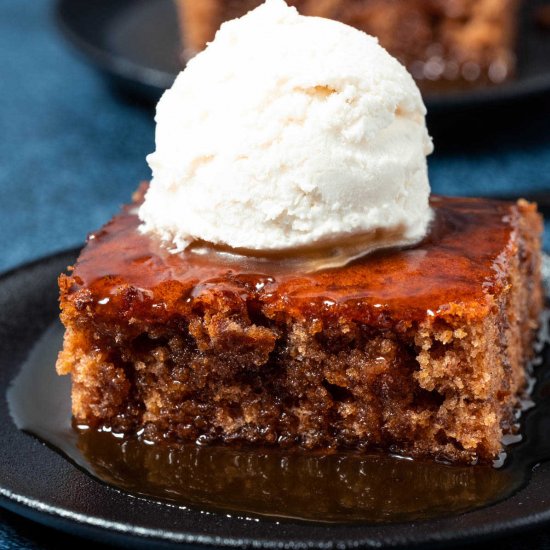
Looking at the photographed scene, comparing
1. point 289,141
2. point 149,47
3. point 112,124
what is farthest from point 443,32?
point 289,141

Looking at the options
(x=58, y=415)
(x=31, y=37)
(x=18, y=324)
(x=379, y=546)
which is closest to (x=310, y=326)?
(x=379, y=546)

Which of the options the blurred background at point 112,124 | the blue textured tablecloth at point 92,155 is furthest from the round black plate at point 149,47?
the blue textured tablecloth at point 92,155

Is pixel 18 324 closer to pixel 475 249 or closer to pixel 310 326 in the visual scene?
pixel 310 326

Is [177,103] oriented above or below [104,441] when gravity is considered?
above

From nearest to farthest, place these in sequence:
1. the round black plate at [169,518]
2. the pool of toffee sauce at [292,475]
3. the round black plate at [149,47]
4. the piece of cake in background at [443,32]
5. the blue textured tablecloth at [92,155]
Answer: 1. the round black plate at [169,518]
2. the pool of toffee sauce at [292,475]
3. the blue textured tablecloth at [92,155]
4. the round black plate at [149,47]
5. the piece of cake in background at [443,32]

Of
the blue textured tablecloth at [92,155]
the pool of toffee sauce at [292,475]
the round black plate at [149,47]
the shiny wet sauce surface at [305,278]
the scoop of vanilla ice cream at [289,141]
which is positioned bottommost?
the blue textured tablecloth at [92,155]

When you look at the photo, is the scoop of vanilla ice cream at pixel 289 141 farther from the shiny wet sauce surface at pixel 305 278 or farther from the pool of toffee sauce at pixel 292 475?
the pool of toffee sauce at pixel 292 475
